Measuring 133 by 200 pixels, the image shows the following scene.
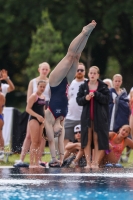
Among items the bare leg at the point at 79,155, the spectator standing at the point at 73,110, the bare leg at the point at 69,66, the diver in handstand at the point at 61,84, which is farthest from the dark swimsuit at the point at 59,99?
the spectator standing at the point at 73,110

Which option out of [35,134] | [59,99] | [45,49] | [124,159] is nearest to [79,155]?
[35,134]

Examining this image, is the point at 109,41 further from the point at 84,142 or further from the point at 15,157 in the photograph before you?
the point at 84,142

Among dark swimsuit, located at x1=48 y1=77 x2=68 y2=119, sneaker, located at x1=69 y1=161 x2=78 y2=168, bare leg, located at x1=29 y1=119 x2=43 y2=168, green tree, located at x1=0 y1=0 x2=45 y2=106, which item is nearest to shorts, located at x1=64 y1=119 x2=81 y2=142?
sneaker, located at x1=69 y1=161 x2=78 y2=168

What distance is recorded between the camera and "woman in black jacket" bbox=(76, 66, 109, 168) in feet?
40.3

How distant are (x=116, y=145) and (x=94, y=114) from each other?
1.29m

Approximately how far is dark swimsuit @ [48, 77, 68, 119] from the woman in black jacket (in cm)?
74

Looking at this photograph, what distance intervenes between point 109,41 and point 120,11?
179 inches

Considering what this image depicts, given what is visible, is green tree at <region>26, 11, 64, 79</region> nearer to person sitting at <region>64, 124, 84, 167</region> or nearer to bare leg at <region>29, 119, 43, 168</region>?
person sitting at <region>64, 124, 84, 167</region>

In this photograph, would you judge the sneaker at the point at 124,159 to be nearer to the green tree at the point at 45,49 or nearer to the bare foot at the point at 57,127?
the bare foot at the point at 57,127

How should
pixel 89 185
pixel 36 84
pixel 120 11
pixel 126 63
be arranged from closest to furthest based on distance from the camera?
1. pixel 89 185
2. pixel 36 84
3. pixel 120 11
4. pixel 126 63

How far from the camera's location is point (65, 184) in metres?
8.01

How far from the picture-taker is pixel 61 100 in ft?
37.9

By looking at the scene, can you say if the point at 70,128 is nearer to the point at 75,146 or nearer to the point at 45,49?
the point at 75,146

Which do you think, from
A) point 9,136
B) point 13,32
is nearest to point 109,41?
point 13,32
